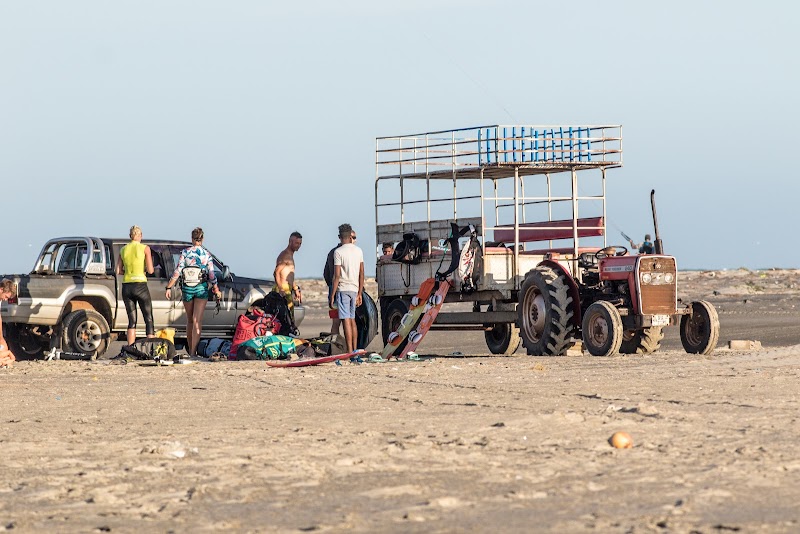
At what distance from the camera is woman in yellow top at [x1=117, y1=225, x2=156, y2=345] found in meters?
18.6

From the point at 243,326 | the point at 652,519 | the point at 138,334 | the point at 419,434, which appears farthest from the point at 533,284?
the point at 652,519

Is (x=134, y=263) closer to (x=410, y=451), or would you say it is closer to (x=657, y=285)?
(x=657, y=285)

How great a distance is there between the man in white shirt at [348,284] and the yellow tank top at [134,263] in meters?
A: 2.71

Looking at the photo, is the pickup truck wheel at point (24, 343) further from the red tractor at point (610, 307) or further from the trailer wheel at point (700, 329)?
the trailer wheel at point (700, 329)

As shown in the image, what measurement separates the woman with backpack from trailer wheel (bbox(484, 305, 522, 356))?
14.6 feet

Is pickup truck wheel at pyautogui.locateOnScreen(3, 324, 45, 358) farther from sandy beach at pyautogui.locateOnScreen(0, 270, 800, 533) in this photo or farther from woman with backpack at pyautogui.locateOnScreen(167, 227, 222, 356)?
sandy beach at pyautogui.locateOnScreen(0, 270, 800, 533)

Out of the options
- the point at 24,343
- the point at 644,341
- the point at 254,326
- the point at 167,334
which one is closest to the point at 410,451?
the point at 254,326

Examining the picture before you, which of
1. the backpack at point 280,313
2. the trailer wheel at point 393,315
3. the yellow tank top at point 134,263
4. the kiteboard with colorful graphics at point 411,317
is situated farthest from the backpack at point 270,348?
the trailer wheel at point 393,315

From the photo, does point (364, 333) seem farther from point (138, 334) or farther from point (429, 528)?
point (429, 528)

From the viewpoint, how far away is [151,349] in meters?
18.0

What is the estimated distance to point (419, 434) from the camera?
9.19 m

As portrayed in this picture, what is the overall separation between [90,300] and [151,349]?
1995 mm

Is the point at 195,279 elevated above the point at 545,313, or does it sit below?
above

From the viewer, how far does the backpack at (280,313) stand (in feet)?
60.3
